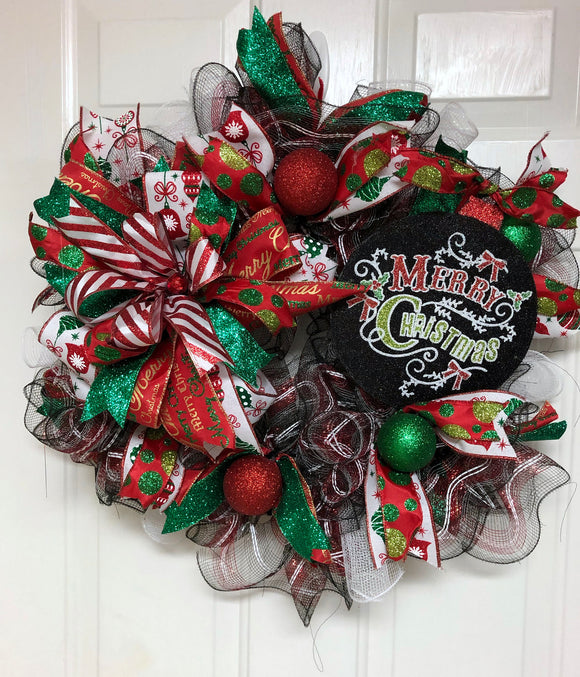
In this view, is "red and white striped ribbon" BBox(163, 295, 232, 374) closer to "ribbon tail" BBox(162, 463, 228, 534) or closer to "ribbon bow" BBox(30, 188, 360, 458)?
"ribbon bow" BBox(30, 188, 360, 458)

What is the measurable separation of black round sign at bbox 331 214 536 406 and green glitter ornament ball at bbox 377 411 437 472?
0.15ft

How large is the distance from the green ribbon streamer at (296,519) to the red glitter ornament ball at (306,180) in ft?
1.12

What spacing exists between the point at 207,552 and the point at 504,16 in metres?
0.89

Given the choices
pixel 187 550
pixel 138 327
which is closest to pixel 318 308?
pixel 138 327

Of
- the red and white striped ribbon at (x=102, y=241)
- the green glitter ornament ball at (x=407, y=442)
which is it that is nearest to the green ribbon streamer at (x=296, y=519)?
the green glitter ornament ball at (x=407, y=442)

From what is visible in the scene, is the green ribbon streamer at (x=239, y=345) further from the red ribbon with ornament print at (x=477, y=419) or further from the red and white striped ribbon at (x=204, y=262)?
the red ribbon with ornament print at (x=477, y=419)

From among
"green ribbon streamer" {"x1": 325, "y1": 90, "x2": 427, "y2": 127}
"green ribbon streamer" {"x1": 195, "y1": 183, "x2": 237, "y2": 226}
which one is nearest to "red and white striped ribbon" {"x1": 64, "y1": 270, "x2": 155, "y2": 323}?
"green ribbon streamer" {"x1": 195, "y1": 183, "x2": 237, "y2": 226}

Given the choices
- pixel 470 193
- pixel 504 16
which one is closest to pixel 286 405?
pixel 470 193

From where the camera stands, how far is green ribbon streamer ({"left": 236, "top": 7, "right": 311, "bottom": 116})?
654 millimetres

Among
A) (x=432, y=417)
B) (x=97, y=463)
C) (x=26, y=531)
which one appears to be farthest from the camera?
(x=26, y=531)

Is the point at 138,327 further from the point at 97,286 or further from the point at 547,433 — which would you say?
the point at 547,433

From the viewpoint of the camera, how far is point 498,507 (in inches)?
28.3

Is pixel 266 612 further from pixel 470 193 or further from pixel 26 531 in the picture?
pixel 470 193

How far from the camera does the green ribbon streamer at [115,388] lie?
2.20ft
